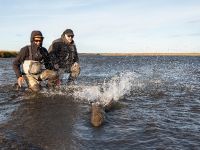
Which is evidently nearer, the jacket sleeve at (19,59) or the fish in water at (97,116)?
the fish in water at (97,116)

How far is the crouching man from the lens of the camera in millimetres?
11062

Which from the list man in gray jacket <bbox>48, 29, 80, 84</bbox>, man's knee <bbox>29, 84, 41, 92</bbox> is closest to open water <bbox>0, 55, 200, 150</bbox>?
man's knee <bbox>29, 84, 41, 92</bbox>

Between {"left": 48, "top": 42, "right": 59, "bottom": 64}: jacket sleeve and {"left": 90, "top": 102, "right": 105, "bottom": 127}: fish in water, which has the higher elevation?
{"left": 48, "top": 42, "right": 59, "bottom": 64}: jacket sleeve

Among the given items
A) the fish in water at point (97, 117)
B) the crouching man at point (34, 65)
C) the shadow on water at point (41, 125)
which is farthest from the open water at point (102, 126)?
the crouching man at point (34, 65)

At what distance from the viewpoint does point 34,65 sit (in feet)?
37.1

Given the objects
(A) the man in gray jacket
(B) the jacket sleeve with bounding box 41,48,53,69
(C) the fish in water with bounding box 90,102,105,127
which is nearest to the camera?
(C) the fish in water with bounding box 90,102,105,127

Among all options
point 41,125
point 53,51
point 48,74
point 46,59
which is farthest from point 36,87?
point 41,125

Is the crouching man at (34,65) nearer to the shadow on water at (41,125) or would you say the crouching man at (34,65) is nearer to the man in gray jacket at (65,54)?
the man in gray jacket at (65,54)

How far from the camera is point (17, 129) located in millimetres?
7543

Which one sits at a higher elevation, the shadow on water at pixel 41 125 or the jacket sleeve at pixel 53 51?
Answer: the jacket sleeve at pixel 53 51

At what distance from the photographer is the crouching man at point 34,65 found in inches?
436

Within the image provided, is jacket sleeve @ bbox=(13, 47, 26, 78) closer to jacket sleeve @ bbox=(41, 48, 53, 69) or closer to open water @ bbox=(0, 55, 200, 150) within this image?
jacket sleeve @ bbox=(41, 48, 53, 69)

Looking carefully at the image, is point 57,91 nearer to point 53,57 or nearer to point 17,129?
point 53,57

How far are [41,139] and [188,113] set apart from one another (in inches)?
160
